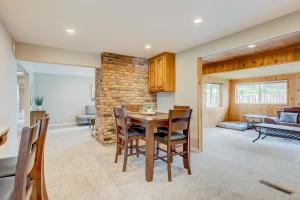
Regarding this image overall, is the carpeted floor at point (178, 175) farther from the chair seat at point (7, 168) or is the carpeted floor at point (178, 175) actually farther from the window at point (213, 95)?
the window at point (213, 95)

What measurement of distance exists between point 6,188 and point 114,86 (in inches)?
131

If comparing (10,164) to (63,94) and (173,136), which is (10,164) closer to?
(173,136)

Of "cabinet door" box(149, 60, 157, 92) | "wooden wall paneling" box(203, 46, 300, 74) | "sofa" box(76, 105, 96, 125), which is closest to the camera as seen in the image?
"wooden wall paneling" box(203, 46, 300, 74)

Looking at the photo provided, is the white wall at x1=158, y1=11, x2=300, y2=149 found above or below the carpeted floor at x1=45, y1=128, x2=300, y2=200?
above

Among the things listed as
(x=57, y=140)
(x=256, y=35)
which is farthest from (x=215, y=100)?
(x=57, y=140)

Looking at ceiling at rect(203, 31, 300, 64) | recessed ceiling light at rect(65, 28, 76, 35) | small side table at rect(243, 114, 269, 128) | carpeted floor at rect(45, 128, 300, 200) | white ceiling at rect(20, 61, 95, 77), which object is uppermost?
recessed ceiling light at rect(65, 28, 76, 35)

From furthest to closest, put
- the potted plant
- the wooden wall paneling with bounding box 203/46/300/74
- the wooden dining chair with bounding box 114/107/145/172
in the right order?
1. the potted plant
2. the wooden wall paneling with bounding box 203/46/300/74
3. the wooden dining chair with bounding box 114/107/145/172

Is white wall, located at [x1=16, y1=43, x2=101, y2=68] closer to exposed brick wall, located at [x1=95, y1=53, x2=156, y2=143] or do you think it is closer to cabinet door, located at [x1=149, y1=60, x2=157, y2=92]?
exposed brick wall, located at [x1=95, y1=53, x2=156, y2=143]

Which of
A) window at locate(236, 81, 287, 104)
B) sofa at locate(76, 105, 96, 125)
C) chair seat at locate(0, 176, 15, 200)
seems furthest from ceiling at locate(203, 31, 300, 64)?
sofa at locate(76, 105, 96, 125)

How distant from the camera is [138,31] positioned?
2889mm

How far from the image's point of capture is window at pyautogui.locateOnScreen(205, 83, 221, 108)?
7.49 meters

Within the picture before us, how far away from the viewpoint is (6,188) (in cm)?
110

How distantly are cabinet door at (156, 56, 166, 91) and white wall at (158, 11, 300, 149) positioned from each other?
0.33 m

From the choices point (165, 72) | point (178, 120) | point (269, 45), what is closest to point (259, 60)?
point (269, 45)
